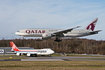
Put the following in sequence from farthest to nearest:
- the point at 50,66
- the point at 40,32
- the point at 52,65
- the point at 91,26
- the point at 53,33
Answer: the point at 91,26 < the point at 53,33 < the point at 40,32 < the point at 52,65 < the point at 50,66

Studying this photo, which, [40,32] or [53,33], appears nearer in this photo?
[40,32]

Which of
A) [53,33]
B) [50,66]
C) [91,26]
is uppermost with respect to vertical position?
[91,26]

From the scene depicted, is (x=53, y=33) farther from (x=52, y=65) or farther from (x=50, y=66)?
(x=50, y=66)

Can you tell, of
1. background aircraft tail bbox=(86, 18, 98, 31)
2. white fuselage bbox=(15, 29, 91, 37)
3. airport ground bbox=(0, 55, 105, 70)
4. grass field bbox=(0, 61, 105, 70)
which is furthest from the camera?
background aircraft tail bbox=(86, 18, 98, 31)

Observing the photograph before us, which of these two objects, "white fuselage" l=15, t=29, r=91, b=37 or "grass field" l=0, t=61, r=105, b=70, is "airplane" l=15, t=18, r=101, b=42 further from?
"grass field" l=0, t=61, r=105, b=70

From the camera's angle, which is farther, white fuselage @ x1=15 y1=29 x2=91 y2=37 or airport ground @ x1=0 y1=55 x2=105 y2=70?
white fuselage @ x1=15 y1=29 x2=91 y2=37

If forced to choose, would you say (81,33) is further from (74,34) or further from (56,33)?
(56,33)

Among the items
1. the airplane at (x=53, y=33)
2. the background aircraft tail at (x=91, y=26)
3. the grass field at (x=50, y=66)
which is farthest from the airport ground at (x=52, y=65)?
the background aircraft tail at (x=91, y=26)

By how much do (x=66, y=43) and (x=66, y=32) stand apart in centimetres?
11141

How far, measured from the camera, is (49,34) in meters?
51.9

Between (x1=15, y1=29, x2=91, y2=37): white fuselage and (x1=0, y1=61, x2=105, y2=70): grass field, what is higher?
(x1=15, y1=29, x2=91, y2=37): white fuselage

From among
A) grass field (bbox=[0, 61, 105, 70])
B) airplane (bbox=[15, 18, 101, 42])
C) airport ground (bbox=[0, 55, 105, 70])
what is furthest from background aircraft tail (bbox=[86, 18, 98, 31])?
grass field (bbox=[0, 61, 105, 70])

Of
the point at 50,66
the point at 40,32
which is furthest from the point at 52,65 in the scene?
the point at 40,32

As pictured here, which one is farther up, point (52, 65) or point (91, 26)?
point (91, 26)
